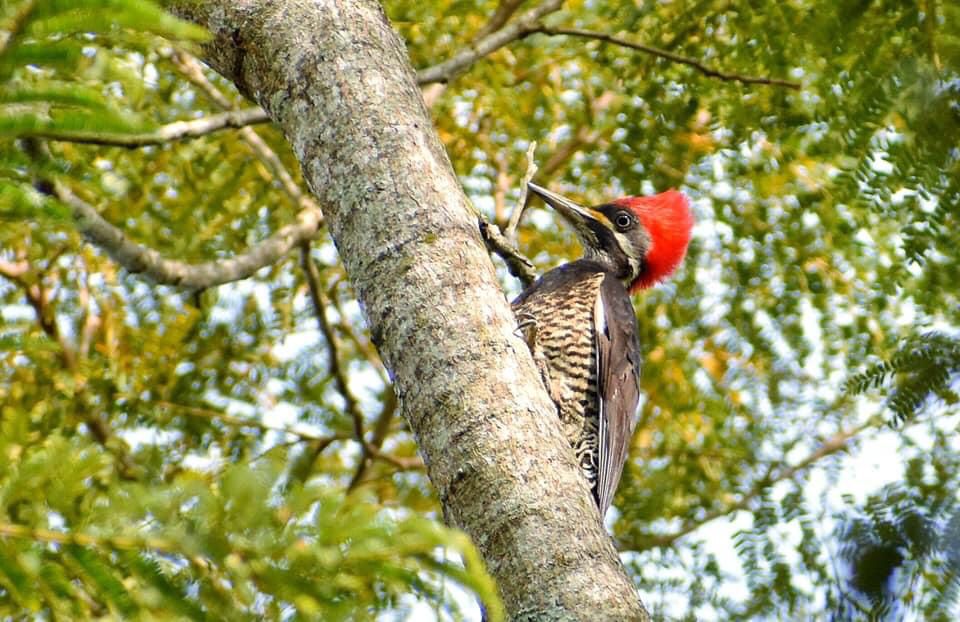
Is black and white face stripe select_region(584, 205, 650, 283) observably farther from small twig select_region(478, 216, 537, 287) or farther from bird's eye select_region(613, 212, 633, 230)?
small twig select_region(478, 216, 537, 287)

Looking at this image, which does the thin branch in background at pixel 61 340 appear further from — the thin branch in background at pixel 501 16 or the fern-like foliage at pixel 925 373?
the fern-like foliage at pixel 925 373

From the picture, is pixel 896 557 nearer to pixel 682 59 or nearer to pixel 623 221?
pixel 682 59

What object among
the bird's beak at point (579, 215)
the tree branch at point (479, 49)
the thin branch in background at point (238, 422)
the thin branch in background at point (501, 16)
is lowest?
the thin branch in background at point (238, 422)

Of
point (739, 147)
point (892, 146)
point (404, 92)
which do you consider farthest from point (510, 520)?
point (739, 147)

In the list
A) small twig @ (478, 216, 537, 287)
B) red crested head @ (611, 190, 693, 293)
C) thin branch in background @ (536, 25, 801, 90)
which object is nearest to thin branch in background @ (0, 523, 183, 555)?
small twig @ (478, 216, 537, 287)

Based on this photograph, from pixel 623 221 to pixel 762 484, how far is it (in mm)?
1404

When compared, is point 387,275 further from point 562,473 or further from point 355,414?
point 355,414

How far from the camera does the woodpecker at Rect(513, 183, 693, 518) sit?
412 cm

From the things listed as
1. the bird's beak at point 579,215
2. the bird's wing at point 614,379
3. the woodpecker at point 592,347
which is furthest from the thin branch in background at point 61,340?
the bird's beak at point 579,215

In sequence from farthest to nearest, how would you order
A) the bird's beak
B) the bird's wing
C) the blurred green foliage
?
the bird's beak < the bird's wing < the blurred green foliage

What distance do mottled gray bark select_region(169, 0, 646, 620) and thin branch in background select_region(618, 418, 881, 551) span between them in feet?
6.10

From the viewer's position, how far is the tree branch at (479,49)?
408cm

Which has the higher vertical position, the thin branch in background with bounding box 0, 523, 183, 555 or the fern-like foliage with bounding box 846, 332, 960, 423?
the fern-like foliage with bounding box 846, 332, 960, 423

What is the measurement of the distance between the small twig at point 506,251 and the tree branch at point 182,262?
3.84ft
